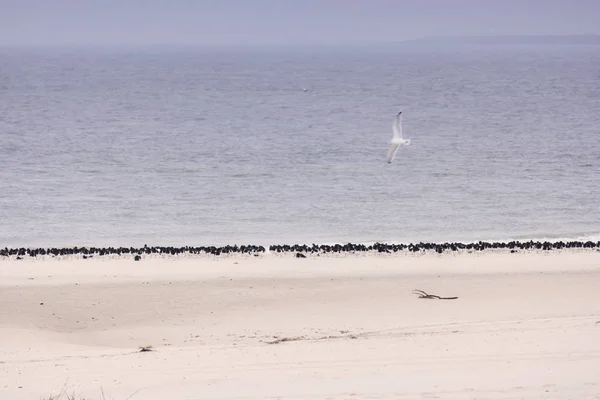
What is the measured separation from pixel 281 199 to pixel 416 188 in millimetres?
5732

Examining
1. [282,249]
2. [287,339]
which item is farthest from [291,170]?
[287,339]

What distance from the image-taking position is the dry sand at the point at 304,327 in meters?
13.1

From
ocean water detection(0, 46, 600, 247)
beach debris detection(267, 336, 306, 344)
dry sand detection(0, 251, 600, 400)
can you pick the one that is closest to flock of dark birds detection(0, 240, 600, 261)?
dry sand detection(0, 251, 600, 400)

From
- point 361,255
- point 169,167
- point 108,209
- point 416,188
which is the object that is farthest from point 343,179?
point 361,255

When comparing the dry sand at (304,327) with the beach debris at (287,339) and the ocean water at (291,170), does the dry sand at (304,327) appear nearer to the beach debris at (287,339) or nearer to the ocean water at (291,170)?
the beach debris at (287,339)

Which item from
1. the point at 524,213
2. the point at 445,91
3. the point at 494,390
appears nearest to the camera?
the point at 494,390

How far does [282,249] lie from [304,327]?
7.07 m

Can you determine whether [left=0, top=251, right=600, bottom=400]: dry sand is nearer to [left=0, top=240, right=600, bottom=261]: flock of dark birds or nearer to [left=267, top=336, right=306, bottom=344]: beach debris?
[left=267, top=336, right=306, bottom=344]: beach debris

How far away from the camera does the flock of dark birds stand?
24.5 m

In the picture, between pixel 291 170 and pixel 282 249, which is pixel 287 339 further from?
Answer: pixel 291 170

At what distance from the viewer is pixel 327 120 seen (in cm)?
6831

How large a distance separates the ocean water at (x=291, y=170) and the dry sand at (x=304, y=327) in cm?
534

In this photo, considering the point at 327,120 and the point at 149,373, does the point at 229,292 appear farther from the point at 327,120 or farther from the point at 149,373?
the point at 327,120

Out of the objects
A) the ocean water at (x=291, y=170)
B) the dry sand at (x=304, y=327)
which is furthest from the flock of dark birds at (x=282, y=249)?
the ocean water at (x=291, y=170)
